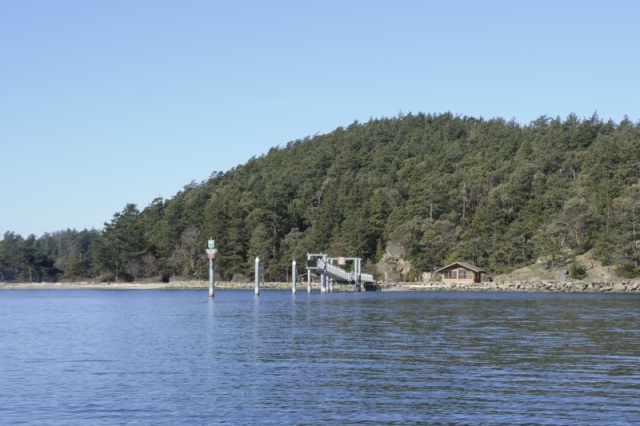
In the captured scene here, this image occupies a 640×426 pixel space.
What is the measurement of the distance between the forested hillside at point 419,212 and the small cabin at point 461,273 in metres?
4.68

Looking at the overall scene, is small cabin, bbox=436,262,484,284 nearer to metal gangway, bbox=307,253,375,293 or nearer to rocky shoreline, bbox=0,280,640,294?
rocky shoreline, bbox=0,280,640,294

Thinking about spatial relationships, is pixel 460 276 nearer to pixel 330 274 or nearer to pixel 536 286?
pixel 536 286

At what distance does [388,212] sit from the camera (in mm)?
154750

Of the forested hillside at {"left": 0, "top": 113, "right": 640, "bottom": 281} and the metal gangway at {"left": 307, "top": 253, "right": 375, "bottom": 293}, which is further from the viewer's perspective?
the forested hillside at {"left": 0, "top": 113, "right": 640, "bottom": 281}

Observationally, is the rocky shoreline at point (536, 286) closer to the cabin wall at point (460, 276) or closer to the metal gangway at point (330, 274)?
the cabin wall at point (460, 276)

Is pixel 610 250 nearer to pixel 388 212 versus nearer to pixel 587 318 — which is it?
pixel 388 212

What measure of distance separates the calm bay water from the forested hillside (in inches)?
3020

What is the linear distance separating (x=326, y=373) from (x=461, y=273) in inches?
3921

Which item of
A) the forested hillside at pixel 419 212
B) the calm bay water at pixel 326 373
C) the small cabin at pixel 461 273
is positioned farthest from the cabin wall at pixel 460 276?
the calm bay water at pixel 326 373

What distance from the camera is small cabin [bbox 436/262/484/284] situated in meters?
124

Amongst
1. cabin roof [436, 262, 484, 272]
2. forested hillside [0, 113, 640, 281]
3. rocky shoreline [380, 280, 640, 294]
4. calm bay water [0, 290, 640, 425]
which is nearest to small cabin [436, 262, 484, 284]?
cabin roof [436, 262, 484, 272]

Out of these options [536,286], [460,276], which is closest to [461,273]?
[460,276]

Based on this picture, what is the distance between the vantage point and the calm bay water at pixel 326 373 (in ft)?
69.9

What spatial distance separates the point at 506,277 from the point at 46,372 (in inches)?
4049
